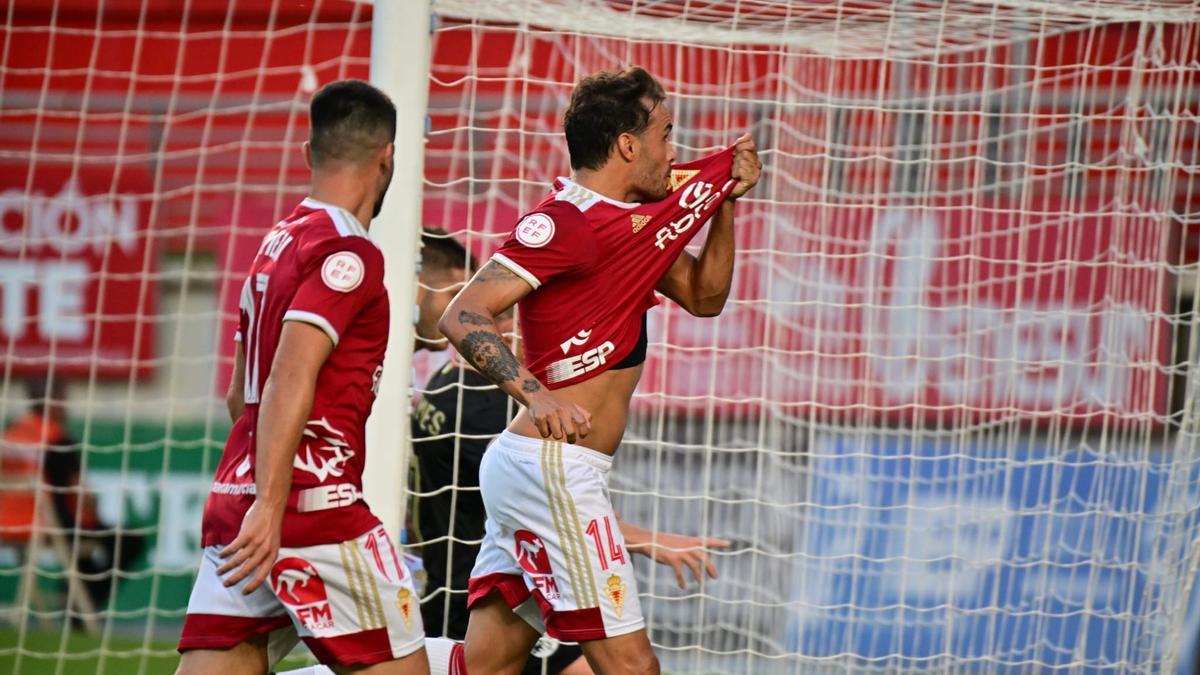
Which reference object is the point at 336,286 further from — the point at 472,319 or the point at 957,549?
the point at 957,549

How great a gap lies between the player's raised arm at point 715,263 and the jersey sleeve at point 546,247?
536mm

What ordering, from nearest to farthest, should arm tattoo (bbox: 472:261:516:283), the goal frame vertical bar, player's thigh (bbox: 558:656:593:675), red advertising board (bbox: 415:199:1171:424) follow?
1. arm tattoo (bbox: 472:261:516:283)
2. the goal frame vertical bar
3. player's thigh (bbox: 558:656:593:675)
4. red advertising board (bbox: 415:199:1171:424)

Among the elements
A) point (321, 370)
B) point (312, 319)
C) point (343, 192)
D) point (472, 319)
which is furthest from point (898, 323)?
point (312, 319)

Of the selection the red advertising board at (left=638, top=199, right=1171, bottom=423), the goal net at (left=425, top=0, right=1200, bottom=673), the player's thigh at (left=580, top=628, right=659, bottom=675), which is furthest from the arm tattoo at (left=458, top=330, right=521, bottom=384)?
the red advertising board at (left=638, top=199, right=1171, bottom=423)

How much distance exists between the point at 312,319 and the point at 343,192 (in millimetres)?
406

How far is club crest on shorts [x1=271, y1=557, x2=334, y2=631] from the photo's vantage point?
120 inches

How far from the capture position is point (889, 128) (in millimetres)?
7363

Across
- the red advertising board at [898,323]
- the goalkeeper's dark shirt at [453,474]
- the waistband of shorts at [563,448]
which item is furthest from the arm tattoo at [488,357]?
the red advertising board at [898,323]

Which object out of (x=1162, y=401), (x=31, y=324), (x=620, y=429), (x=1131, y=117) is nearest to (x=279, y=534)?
(x=620, y=429)

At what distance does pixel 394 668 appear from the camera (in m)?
3.12

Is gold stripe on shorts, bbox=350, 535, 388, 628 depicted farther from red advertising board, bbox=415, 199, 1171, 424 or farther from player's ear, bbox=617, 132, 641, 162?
red advertising board, bbox=415, 199, 1171, 424

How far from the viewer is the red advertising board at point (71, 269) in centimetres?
786

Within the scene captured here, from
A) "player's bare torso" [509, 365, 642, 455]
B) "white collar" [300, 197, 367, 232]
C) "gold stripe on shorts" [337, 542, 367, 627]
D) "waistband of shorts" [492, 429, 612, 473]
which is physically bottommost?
"gold stripe on shorts" [337, 542, 367, 627]

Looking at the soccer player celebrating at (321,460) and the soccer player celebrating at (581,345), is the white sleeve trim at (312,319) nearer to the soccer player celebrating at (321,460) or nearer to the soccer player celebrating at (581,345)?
the soccer player celebrating at (321,460)
